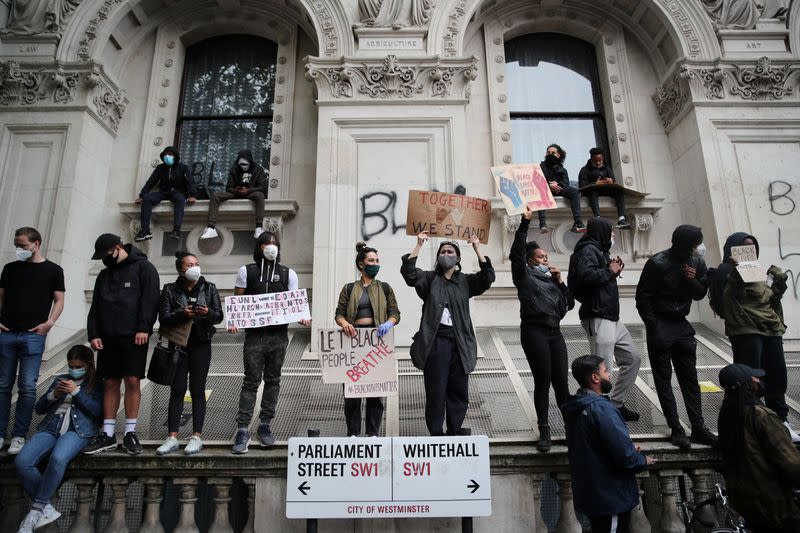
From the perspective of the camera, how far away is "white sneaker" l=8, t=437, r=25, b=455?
5152mm

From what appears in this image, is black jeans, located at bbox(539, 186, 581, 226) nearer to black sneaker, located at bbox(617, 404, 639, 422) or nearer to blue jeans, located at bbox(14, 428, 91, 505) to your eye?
black sneaker, located at bbox(617, 404, 639, 422)

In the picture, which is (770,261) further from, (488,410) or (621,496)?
(621,496)

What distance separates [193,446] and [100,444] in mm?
900

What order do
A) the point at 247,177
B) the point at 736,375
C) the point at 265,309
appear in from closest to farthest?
the point at 736,375 → the point at 265,309 → the point at 247,177

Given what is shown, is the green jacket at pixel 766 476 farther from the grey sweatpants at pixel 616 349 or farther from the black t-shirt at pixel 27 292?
the black t-shirt at pixel 27 292

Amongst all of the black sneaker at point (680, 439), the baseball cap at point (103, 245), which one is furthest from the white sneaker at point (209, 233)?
the black sneaker at point (680, 439)

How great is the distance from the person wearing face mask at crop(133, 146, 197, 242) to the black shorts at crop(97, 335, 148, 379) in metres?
4.16

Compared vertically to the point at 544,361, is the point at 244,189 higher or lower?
higher

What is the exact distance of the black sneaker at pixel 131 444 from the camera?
4965 millimetres

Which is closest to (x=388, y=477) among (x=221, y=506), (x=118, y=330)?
(x=221, y=506)

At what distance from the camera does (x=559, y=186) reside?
9.05m

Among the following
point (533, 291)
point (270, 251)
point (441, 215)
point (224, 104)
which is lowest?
point (533, 291)

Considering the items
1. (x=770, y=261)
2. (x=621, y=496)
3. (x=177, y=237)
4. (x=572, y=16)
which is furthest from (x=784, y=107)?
(x=177, y=237)

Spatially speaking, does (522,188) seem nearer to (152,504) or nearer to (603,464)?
(603,464)
